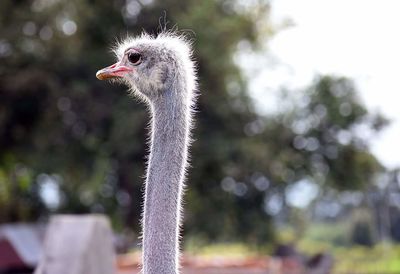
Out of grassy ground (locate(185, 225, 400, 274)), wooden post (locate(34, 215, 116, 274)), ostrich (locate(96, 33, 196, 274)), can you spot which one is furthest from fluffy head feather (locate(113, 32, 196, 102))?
grassy ground (locate(185, 225, 400, 274))

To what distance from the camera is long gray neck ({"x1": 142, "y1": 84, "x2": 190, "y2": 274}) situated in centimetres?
246

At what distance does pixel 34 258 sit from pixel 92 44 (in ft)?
30.5

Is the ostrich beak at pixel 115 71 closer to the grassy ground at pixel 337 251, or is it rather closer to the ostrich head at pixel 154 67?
the ostrich head at pixel 154 67

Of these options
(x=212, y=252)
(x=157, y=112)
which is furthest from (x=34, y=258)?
(x=212, y=252)

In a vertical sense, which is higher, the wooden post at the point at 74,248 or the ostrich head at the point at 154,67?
the ostrich head at the point at 154,67

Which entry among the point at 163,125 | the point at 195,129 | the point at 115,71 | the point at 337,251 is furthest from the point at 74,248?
the point at 337,251

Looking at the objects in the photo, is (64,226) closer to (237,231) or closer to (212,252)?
(237,231)

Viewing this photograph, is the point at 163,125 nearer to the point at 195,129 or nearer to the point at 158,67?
the point at 158,67

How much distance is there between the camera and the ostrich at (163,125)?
248 cm

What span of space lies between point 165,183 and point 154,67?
0.43 meters

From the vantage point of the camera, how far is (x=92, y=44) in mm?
18156

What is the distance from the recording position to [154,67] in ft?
9.25

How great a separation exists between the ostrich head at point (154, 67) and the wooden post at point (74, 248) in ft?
4.08

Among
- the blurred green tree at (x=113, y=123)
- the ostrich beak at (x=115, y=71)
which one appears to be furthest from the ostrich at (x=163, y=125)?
the blurred green tree at (x=113, y=123)
